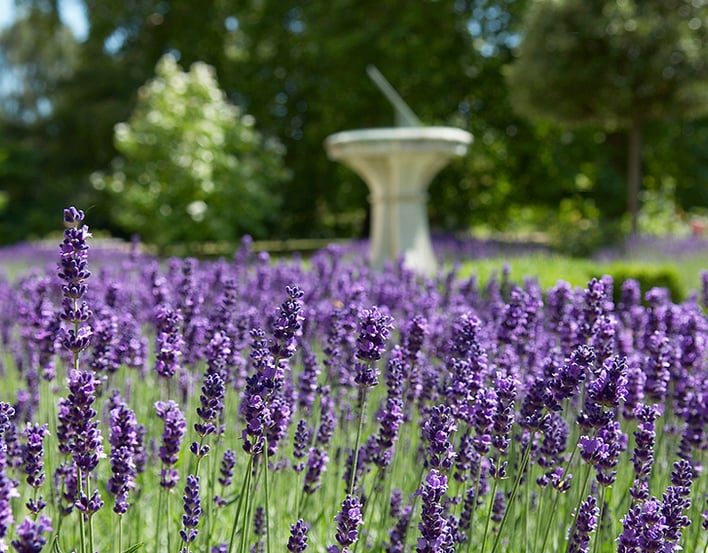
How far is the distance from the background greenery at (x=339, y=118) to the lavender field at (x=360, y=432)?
11.8 m

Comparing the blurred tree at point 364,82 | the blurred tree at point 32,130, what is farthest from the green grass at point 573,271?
the blurred tree at point 32,130

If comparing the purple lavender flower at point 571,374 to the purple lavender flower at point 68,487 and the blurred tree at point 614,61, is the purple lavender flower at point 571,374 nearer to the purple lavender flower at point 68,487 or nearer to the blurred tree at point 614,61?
the purple lavender flower at point 68,487

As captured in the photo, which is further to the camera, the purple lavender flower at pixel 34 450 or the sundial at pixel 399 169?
the sundial at pixel 399 169

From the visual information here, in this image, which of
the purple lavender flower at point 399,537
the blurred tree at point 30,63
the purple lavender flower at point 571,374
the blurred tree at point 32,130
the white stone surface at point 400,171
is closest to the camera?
the purple lavender flower at point 571,374

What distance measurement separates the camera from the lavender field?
1.88 m

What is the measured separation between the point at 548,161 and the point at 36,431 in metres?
18.3

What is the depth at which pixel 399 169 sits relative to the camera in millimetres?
9992

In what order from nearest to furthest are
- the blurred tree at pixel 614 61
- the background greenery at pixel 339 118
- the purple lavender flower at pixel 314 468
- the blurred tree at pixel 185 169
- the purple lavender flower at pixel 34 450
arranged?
the purple lavender flower at pixel 34 450 < the purple lavender flower at pixel 314 468 < the blurred tree at pixel 614 61 < the blurred tree at pixel 185 169 < the background greenery at pixel 339 118

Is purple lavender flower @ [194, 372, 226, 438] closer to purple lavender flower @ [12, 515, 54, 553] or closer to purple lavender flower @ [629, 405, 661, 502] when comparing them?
purple lavender flower @ [12, 515, 54, 553]

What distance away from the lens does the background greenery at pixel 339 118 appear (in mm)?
18125

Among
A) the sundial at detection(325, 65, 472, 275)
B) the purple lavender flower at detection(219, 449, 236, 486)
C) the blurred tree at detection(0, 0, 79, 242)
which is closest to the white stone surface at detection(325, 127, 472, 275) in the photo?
the sundial at detection(325, 65, 472, 275)

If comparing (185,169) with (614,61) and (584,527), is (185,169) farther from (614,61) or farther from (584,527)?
(584,527)

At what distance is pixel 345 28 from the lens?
18781mm

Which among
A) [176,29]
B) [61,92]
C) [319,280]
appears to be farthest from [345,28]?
[319,280]
